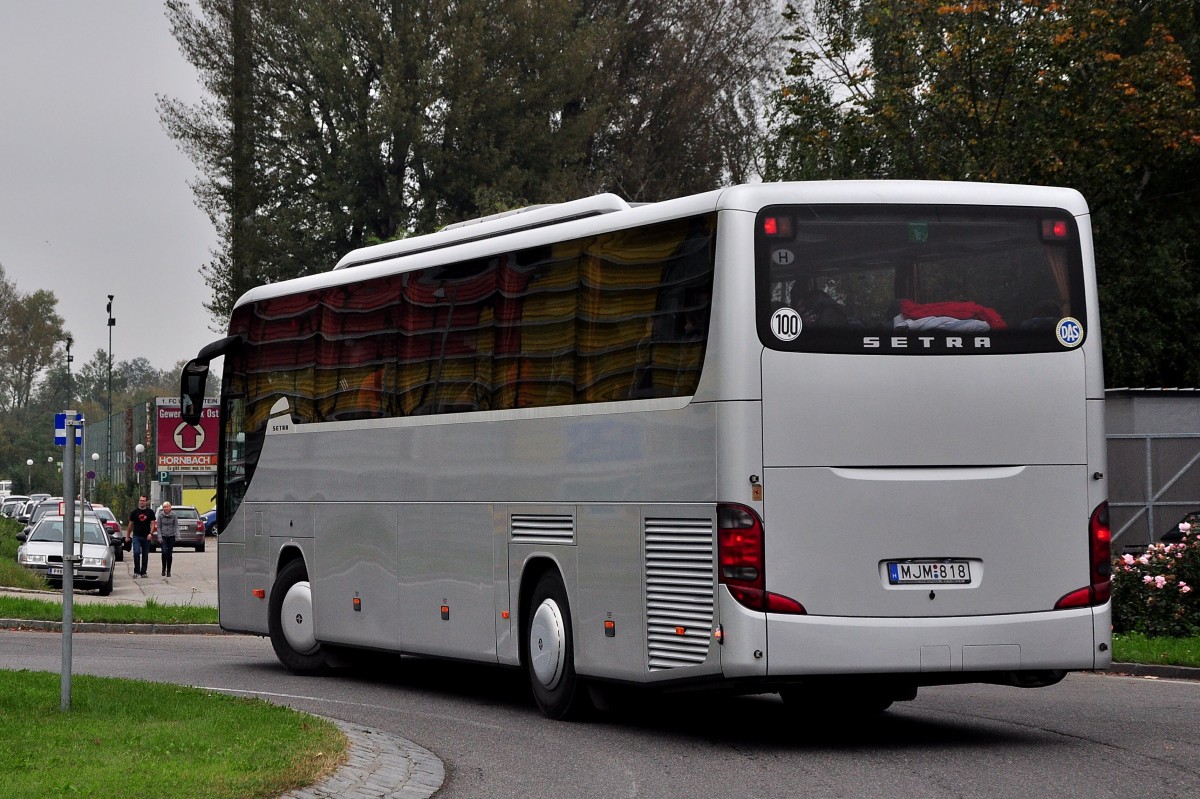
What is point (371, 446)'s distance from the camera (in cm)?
1534

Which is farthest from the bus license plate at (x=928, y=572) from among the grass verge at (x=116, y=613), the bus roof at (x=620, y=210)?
the grass verge at (x=116, y=613)

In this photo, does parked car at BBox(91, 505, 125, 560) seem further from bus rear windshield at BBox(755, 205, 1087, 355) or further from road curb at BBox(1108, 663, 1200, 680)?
bus rear windshield at BBox(755, 205, 1087, 355)

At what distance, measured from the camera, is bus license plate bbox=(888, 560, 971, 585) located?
10703mm

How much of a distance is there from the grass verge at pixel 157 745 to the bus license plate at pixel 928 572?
3.31 metres

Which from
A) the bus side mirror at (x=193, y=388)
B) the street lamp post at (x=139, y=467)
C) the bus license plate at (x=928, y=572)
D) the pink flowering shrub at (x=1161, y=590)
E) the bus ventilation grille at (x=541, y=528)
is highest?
the street lamp post at (x=139, y=467)

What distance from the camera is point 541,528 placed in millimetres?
12891

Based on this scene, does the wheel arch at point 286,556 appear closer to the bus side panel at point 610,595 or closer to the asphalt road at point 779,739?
the asphalt road at point 779,739

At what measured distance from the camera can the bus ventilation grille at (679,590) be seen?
10.9m

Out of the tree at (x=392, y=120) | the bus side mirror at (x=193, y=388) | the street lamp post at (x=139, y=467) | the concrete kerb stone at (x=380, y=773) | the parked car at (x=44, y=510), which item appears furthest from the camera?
the street lamp post at (x=139, y=467)

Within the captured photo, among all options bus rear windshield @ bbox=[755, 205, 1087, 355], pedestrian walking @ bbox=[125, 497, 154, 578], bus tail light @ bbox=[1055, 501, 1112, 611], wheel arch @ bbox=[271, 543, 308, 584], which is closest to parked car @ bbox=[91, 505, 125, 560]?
pedestrian walking @ bbox=[125, 497, 154, 578]

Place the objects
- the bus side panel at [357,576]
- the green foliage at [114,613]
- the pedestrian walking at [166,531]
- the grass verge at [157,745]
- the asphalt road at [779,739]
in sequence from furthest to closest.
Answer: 1. the pedestrian walking at [166,531]
2. the green foliage at [114,613]
3. the bus side panel at [357,576]
4. the asphalt road at [779,739]
5. the grass verge at [157,745]

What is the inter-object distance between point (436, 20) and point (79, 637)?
98.1ft

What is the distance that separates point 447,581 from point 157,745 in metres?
4.30

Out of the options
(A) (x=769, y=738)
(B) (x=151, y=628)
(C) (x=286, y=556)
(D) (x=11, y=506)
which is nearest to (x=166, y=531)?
(B) (x=151, y=628)
